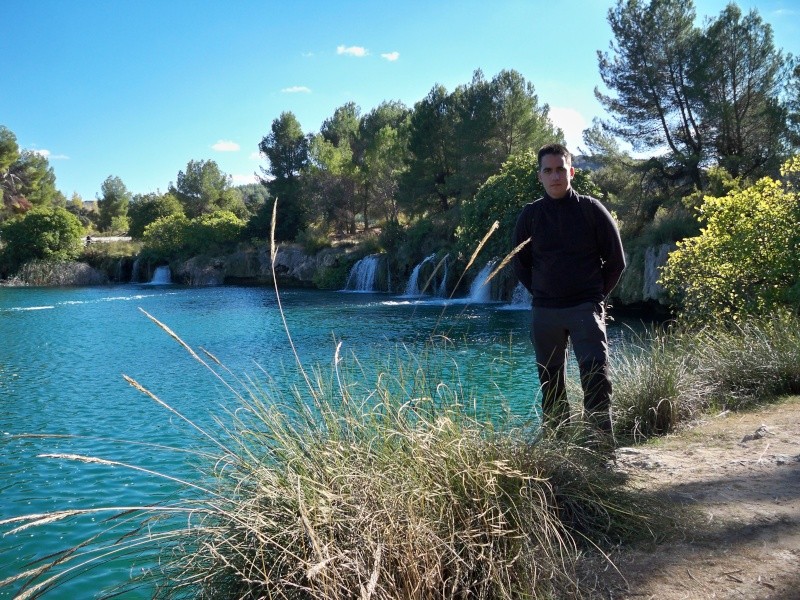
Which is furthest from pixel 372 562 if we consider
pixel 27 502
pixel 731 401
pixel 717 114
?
pixel 717 114

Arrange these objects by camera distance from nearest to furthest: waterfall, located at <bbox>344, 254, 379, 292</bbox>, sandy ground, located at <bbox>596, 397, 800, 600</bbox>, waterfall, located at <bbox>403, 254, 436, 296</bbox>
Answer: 1. sandy ground, located at <bbox>596, 397, 800, 600</bbox>
2. waterfall, located at <bbox>403, 254, 436, 296</bbox>
3. waterfall, located at <bbox>344, 254, 379, 292</bbox>

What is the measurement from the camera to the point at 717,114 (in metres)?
20.0

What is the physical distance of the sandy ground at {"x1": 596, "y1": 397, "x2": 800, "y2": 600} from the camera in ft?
7.74

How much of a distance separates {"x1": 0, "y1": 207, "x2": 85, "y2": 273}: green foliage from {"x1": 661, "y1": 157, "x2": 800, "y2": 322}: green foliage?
42.8m

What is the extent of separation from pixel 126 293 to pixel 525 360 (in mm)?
26246

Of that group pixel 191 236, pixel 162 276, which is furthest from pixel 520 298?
pixel 191 236

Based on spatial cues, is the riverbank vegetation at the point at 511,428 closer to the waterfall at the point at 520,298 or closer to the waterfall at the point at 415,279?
the waterfall at the point at 520,298

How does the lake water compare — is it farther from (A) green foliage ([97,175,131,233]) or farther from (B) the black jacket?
(A) green foliage ([97,175,131,233])

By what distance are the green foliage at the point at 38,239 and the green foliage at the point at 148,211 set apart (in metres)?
10.6

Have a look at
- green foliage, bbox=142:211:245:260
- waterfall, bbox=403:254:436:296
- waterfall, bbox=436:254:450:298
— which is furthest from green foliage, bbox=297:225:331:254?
waterfall, bbox=436:254:450:298

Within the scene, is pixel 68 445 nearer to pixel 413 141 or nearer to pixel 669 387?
pixel 669 387

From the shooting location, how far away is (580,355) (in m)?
3.69

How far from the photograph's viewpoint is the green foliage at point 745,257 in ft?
24.2

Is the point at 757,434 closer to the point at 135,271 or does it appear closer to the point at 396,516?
the point at 396,516
